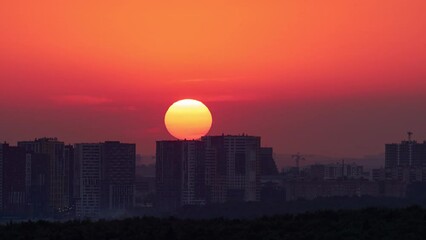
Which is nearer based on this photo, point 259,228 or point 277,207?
point 259,228

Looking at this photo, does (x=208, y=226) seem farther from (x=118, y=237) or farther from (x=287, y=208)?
(x=287, y=208)

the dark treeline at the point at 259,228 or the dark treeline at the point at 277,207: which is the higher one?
the dark treeline at the point at 259,228

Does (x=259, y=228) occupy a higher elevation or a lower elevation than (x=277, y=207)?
higher

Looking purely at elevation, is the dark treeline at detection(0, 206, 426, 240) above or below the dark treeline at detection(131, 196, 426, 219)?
above

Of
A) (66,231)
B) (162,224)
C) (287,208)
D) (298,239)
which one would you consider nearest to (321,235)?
(298,239)

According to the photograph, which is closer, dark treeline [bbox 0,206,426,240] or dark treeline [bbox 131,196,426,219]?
dark treeline [bbox 0,206,426,240]

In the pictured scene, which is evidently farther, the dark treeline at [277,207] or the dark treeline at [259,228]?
the dark treeline at [277,207]

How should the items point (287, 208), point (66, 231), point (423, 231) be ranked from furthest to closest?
point (287, 208) < point (66, 231) < point (423, 231)

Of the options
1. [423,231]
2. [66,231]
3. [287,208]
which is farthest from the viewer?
[287,208]
